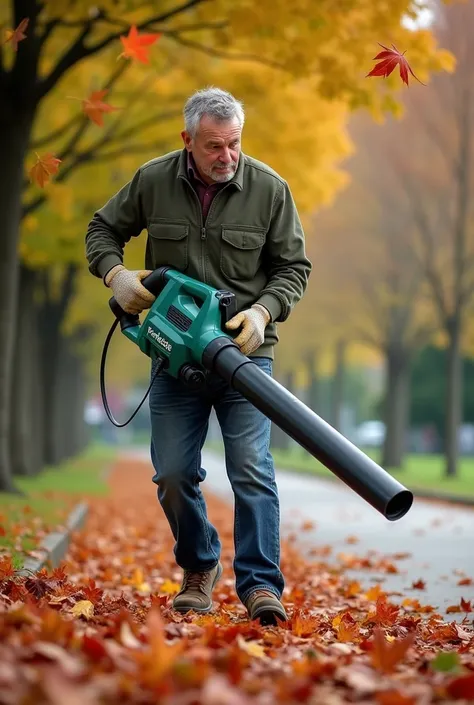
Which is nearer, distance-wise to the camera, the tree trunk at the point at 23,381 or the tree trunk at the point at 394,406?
the tree trunk at the point at 23,381

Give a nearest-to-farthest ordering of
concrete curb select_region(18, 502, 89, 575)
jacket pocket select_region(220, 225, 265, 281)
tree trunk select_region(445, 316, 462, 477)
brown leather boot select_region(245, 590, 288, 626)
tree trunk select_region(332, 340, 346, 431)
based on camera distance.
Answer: brown leather boot select_region(245, 590, 288, 626) < jacket pocket select_region(220, 225, 265, 281) < concrete curb select_region(18, 502, 89, 575) < tree trunk select_region(445, 316, 462, 477) < tree trunk select_region(332, 340, 346, 431)

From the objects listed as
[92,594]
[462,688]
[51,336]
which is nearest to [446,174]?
[51,336]

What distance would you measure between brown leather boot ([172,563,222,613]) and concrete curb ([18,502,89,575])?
69cm

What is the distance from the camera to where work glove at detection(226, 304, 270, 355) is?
4340 millimetres

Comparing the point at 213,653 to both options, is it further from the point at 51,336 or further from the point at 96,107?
the point at 51,336

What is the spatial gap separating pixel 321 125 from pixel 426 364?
4162 centimetres

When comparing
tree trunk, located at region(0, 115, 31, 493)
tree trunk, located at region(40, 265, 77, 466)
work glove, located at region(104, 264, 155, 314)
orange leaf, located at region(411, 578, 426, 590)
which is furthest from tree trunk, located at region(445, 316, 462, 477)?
work glove, located at region(104, 264, 155, 314)

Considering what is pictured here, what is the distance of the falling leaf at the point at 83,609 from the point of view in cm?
389

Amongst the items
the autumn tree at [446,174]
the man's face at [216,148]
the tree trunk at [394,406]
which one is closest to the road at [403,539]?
the man's face at [216,148]

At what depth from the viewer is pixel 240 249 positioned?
461cm

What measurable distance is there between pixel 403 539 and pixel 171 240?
245 inches

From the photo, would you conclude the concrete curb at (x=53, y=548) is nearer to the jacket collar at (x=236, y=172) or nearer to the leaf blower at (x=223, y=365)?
the leaf blower at (x=223, y=365)

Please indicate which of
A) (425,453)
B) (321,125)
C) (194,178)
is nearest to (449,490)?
(321,125)

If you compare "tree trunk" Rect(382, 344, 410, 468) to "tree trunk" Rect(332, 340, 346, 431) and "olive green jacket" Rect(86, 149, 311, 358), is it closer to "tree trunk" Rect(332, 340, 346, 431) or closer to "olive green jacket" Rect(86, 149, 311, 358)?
"tree trunk" Rect(332, 340, 346, 431)
